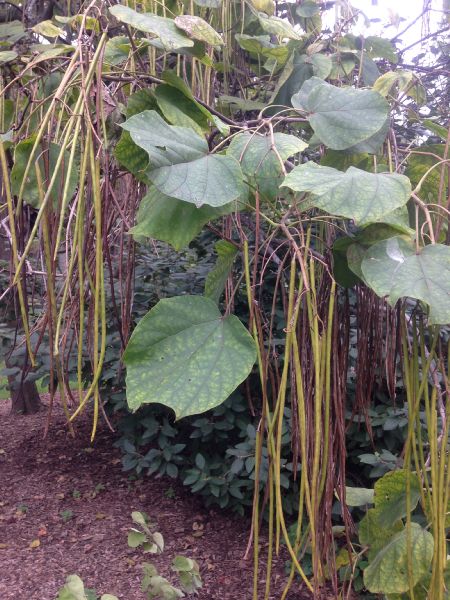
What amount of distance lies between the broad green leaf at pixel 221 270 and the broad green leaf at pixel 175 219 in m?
0.09

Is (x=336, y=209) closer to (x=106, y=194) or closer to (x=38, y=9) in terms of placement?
(x=106, y=194)

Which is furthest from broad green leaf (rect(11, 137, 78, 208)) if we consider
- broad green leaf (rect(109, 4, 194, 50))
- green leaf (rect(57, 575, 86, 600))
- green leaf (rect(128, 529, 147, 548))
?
green leaf (rect(128, 529, 147, 548))

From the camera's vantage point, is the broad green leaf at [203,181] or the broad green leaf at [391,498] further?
the broad green leaf at [391,498]

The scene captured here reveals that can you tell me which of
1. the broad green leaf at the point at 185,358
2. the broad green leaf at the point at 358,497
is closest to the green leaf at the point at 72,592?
the broad green leaf at the point at 358,497

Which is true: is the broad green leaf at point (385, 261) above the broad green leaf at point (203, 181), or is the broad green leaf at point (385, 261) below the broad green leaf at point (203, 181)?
below

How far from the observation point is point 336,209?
62 centimetres

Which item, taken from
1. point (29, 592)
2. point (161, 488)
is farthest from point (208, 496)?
point (29, 592)

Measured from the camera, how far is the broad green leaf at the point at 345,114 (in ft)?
2.53

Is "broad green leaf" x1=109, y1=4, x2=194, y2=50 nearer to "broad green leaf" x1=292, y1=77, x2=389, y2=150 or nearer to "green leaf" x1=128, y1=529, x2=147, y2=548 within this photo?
"broad green leaf" x1=292, y1=77, x2=389, y2=150

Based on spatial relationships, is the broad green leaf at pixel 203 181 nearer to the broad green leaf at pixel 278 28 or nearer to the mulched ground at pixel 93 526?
the broad green leaf at pixel 278 28

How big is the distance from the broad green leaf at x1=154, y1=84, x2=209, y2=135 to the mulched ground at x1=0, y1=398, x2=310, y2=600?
5.64 ft

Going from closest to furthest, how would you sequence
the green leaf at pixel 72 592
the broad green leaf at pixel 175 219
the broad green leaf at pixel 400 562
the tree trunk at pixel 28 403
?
the broad green leaf at pixel 175 219 < the broad green leaf at pixel 400 562 < the green leaf at pixel 72 592 < the tree trunk at pixel 28 403

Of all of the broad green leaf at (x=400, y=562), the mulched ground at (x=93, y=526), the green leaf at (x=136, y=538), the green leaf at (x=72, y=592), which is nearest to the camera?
the broad green leaf at (x=400, y=562)

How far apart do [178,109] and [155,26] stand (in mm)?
103
